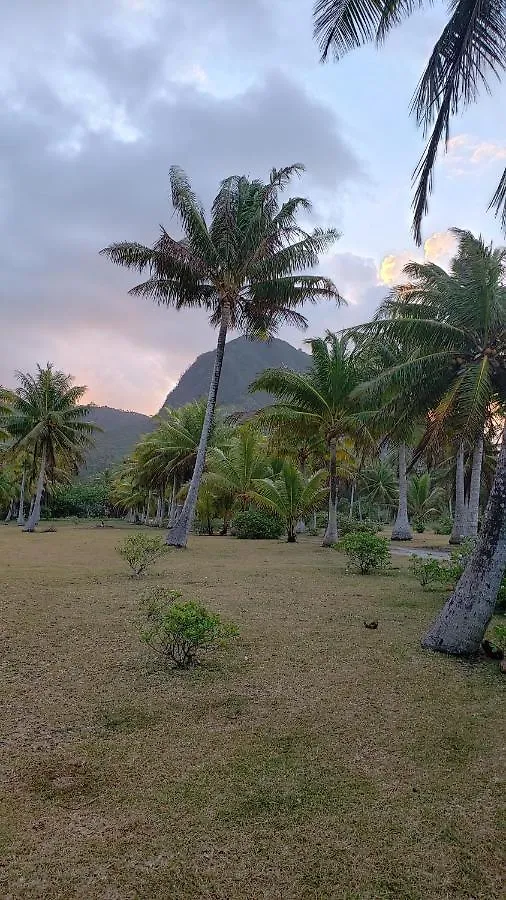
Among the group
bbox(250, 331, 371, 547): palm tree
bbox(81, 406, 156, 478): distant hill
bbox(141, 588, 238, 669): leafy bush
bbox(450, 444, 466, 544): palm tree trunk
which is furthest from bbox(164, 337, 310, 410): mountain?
bbox(141, 588, 238, 669): leafy bush

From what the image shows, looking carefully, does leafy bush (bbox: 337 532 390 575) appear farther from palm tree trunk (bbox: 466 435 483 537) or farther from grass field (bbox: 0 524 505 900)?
palm tree trunk (bbox: 466 435 483 537)

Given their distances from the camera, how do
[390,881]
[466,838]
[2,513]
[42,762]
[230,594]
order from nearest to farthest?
[390,881] → [466,838] → [42,762] → [230,594] → [2,513]

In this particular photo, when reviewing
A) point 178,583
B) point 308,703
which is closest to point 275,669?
point 308,703

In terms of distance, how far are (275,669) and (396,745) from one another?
152 centimetres

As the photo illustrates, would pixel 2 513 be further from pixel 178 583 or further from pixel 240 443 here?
pixel 178 583

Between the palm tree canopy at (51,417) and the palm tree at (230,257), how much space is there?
519 inches

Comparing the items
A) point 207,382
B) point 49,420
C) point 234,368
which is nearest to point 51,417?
point 49,420

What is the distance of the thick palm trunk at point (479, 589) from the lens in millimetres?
4996

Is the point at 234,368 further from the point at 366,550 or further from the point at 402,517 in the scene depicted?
the point at 366,550

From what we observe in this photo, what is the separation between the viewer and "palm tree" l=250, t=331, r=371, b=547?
58.4 ft

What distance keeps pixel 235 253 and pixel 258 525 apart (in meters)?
11.1

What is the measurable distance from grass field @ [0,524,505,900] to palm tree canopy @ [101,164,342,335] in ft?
39.0

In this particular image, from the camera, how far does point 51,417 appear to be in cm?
2723

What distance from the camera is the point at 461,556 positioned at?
8.26 m
